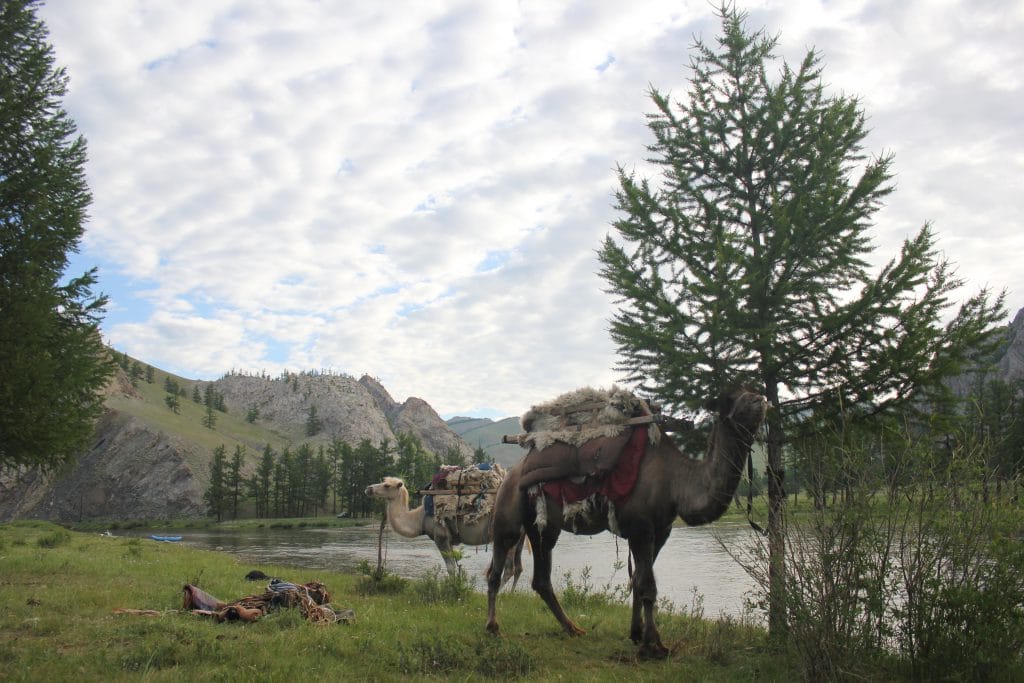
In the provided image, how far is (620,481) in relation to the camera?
7.75 m

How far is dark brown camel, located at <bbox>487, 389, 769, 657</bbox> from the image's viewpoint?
6824 mm

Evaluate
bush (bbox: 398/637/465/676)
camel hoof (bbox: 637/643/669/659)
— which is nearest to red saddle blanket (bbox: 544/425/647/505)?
camel hoof (bbox: 637/643/669/659)

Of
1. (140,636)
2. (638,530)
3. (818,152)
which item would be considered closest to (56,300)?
(140,636)

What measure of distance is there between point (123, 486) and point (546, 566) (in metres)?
133

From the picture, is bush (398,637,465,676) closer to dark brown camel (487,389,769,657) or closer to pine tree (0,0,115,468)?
dark brown camel (487,389,769,657)

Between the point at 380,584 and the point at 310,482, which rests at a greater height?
the point at 380,584

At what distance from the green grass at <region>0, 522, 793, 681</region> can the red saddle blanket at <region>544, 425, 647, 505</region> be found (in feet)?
6.32

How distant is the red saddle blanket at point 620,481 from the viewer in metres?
7.71

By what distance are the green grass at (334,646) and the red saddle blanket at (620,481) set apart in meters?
1.93

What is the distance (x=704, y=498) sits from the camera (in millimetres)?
6949

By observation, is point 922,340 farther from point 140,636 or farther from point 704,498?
point 140,636

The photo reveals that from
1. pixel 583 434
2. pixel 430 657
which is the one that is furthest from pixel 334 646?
pixel 583 434

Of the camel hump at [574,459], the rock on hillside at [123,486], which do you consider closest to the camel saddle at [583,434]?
the camel hump at [574,459]

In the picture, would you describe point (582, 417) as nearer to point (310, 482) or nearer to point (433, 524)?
A: point (433, 524)
